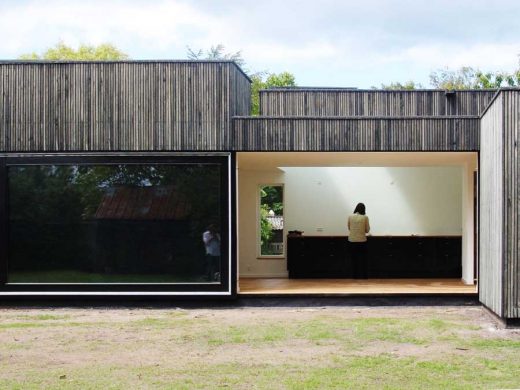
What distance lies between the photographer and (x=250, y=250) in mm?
15492

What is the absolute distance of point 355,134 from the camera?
1188 centimetres

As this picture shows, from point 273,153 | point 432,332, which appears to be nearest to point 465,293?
point 432,332

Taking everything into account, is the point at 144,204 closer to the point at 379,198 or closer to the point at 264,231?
the point at 264,231

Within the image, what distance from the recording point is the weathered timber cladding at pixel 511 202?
32.7 ft

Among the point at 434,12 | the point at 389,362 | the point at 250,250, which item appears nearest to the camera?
the point at 389,362

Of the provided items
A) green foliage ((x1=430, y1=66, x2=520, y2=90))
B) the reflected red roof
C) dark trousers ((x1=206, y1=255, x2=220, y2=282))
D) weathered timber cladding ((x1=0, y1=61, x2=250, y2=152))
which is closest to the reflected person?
dark trousers ((x1=206, y1=255, x2=220, y2=282))

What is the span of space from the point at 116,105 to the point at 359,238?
531cm

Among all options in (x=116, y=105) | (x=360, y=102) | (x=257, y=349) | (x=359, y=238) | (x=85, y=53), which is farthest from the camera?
(x=85, y=53)

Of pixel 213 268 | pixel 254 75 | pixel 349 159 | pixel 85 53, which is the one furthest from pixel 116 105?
pixel 254 75

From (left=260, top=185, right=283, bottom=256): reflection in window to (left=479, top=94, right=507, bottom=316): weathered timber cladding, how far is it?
16.6 ft

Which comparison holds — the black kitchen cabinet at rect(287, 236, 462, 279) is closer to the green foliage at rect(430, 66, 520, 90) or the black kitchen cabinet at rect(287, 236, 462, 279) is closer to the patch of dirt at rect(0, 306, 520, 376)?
the patch of dirt at rect(0, 306, 520, 376)

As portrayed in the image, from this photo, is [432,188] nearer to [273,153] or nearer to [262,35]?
[273,153]

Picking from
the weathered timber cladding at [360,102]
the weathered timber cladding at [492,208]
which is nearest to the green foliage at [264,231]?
the weathered timber cladding at [360,102]

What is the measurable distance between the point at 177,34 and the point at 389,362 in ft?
132
